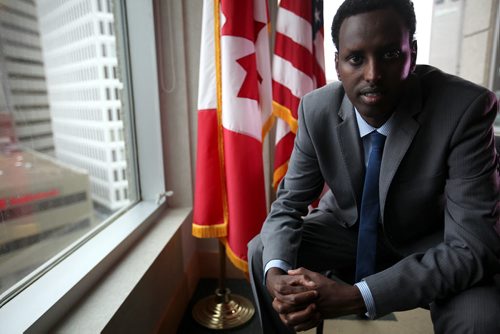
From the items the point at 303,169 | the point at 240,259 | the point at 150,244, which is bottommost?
the point at 240,259

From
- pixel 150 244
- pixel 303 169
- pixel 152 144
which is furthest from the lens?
pixel 152 144

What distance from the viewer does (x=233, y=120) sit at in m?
1.42

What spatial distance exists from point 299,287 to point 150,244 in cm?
75

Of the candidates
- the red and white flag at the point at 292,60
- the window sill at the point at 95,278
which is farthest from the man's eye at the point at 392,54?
the window sill at the point at 95,278

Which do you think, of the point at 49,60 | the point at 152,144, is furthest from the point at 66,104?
the point at 152,144

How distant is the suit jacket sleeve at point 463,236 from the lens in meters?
0.82

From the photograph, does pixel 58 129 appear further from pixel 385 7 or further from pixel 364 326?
pixel 364 326

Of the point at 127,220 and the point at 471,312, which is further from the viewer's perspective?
the point at 127,220

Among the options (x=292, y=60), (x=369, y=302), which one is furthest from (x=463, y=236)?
(x=292, y=60)

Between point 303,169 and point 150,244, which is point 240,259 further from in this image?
point 303,169

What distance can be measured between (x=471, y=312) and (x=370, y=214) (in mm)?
349

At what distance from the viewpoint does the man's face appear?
2.74 feet

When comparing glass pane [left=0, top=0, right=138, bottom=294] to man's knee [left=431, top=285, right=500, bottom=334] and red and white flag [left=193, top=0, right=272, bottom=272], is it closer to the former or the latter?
red and white flag [left=193, top=0, right=272, bottom=272]

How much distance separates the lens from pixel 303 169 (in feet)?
3.70
